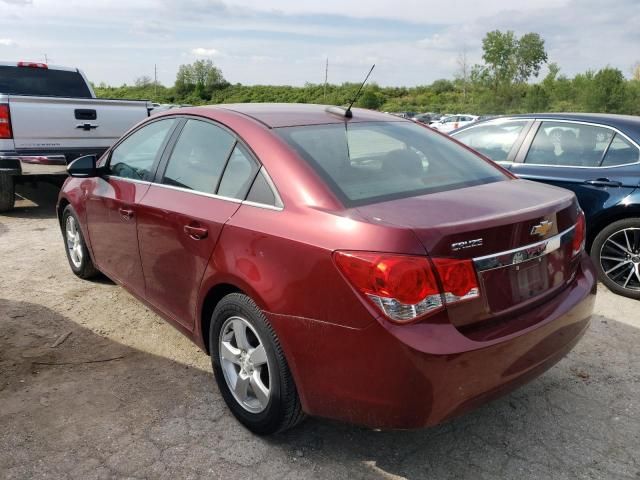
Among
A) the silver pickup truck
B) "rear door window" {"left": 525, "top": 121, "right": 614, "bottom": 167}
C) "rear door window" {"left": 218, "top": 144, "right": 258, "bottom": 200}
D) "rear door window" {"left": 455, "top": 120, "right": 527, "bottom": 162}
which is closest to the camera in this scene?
"rear door window" {"left": 218, "top": 144, "right": 258, "bottom": 200}

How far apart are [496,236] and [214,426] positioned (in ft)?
5.48

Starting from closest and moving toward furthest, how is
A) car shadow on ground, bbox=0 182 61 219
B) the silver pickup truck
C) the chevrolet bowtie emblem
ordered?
the chevrolet bowtie emblem
the silver pickup truck
car shadow on ground, bbox=0 182 61 219

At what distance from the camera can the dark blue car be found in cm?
465

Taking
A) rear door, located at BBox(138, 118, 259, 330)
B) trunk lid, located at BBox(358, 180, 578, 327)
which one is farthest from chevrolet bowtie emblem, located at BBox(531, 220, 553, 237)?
rear door, located at BBox(138, 118, 259, 330)

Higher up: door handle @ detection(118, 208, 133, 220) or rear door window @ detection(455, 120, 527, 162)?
rear door window @ detection(455, 120, 527, 162)

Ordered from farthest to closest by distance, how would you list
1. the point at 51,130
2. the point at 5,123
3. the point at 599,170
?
the point at 51,130 < the point at 5,123 < the point at 599,170

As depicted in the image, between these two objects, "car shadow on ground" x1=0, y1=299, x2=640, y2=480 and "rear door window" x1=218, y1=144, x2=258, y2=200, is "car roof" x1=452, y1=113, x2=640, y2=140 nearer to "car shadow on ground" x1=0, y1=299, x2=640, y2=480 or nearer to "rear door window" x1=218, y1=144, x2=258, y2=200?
"car shadow on ground" x1=0, y1=299, x2=640, y2=480

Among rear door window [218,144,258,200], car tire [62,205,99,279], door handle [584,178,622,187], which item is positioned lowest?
car tire [62,205,99,279]

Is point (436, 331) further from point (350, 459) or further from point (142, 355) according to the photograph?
point (142, 355)

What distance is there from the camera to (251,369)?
267 cm

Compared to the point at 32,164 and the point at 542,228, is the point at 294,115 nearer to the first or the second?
the point at 542,228

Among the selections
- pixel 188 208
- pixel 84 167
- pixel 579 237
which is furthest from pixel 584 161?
pixel 84 167

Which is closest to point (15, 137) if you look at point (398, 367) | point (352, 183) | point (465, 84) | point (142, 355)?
point (142, 355)

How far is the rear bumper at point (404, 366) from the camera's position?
204 cm
